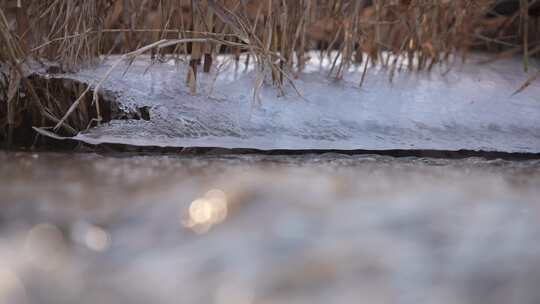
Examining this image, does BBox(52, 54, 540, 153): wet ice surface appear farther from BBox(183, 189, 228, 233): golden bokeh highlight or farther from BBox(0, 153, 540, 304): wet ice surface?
BBox(183, 189, 228, 233): golden bokeh highlight

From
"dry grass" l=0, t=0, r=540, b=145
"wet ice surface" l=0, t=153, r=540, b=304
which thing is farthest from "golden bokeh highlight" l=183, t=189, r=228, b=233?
"dry grass" l=0, t=0, r=540, b=145

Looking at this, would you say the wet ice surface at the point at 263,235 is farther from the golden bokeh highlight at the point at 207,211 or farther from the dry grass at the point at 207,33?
the dry grass at the point at 207,33

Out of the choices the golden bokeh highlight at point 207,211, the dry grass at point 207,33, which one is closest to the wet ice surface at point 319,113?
the dry grass at point 207,33

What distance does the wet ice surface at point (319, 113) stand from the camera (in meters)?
1.13

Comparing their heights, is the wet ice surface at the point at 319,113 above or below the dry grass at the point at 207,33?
below

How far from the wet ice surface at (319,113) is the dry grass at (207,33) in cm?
4

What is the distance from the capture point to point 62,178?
30.1 inches

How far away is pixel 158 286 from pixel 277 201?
0.62 feet

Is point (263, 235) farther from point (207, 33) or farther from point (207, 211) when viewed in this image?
point (207, 33)

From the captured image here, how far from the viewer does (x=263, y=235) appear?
0.62m

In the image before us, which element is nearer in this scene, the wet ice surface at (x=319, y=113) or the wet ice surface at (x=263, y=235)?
the wet ice surface at (x=263, y=235)

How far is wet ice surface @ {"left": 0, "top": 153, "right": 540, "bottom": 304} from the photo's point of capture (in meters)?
0.54

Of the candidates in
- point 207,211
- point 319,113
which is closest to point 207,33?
point 319,113

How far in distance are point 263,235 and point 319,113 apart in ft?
2.10
